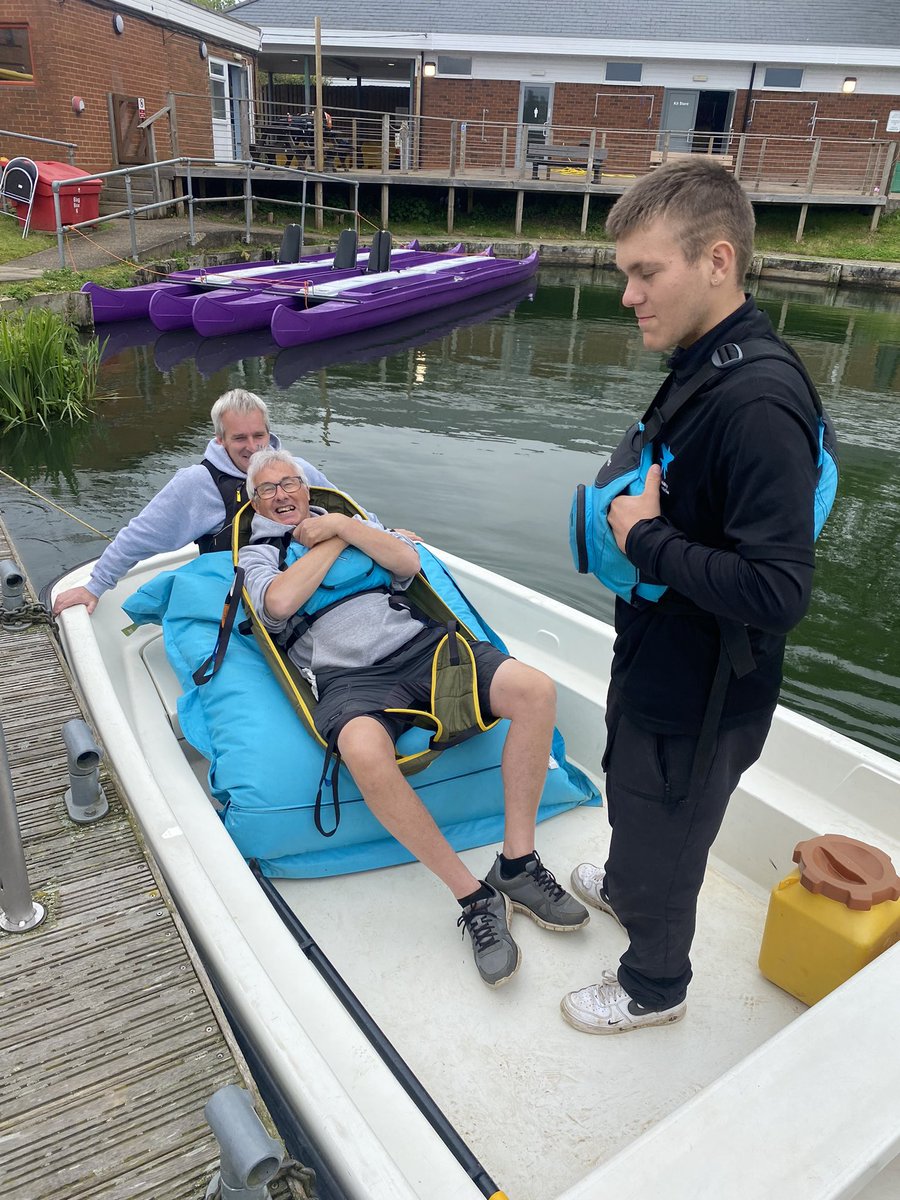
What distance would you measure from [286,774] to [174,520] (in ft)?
3.67

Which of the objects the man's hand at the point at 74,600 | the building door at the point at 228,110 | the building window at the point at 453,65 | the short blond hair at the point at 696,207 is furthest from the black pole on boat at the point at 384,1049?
the building window at the point at 453,65

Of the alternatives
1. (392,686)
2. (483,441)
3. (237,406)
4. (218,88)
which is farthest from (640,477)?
(218,88)

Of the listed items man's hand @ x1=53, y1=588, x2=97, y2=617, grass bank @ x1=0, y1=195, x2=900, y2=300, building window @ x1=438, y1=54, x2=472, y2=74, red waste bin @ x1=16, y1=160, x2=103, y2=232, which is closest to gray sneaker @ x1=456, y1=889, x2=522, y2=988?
man's hand @ x1=53, y1=588, x2=97, y2=617

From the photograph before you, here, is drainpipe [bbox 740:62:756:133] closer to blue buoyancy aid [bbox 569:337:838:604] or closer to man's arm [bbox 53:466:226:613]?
man's arm [bbox 53:466:226:613]

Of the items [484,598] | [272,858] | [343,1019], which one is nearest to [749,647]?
[343,1019]

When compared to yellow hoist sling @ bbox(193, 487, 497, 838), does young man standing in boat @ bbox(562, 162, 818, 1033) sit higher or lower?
higher

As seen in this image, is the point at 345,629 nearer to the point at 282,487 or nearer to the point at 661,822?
the point at 282,487

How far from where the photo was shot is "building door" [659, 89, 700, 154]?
67.3ft

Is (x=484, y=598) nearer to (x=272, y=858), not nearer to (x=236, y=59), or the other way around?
(x=272, y=858)

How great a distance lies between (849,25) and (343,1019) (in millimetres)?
25297

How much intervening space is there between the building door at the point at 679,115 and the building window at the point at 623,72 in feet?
2.73

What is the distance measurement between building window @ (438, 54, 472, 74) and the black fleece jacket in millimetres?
22640

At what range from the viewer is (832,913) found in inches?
69.1

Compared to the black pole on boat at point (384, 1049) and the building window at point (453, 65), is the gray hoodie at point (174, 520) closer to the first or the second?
the black pole on boat at point (384, 1049)
